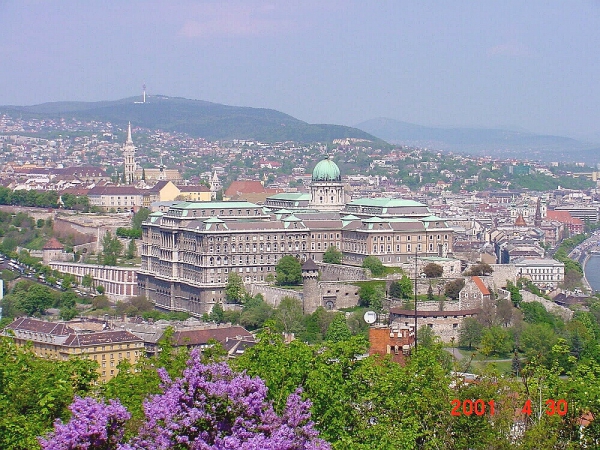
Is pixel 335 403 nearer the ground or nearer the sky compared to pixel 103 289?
nearer the sky

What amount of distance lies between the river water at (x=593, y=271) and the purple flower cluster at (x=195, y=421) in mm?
70734

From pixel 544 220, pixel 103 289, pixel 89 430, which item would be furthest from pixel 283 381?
pixel 544 220

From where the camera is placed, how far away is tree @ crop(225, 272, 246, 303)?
6700cm

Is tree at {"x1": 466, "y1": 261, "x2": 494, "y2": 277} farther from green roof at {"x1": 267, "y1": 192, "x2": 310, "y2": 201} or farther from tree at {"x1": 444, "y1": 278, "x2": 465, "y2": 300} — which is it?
green roof at {"x1": 267, "y1": 192, "x2": 310, "y2": 201}

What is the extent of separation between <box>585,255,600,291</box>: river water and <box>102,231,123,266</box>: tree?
2877 cm

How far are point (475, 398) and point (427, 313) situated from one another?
3393 centimetres

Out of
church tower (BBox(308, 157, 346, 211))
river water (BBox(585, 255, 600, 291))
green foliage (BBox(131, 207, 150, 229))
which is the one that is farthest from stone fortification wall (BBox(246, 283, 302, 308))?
river water (BBox(585, 255, 600, 291))

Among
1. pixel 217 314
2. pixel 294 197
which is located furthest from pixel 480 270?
pixel 294 197

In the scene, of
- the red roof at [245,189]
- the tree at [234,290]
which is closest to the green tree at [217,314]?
the tree at [234,290]

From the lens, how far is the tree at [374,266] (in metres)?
65.4

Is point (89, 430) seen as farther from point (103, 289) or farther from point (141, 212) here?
point (141, 212)

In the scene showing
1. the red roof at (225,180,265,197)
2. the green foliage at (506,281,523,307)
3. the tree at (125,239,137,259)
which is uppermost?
the green foliage at (506,281,523,307)

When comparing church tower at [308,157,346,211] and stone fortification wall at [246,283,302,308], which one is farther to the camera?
church tower at [308,157,346,211]

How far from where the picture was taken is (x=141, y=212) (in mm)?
97188
